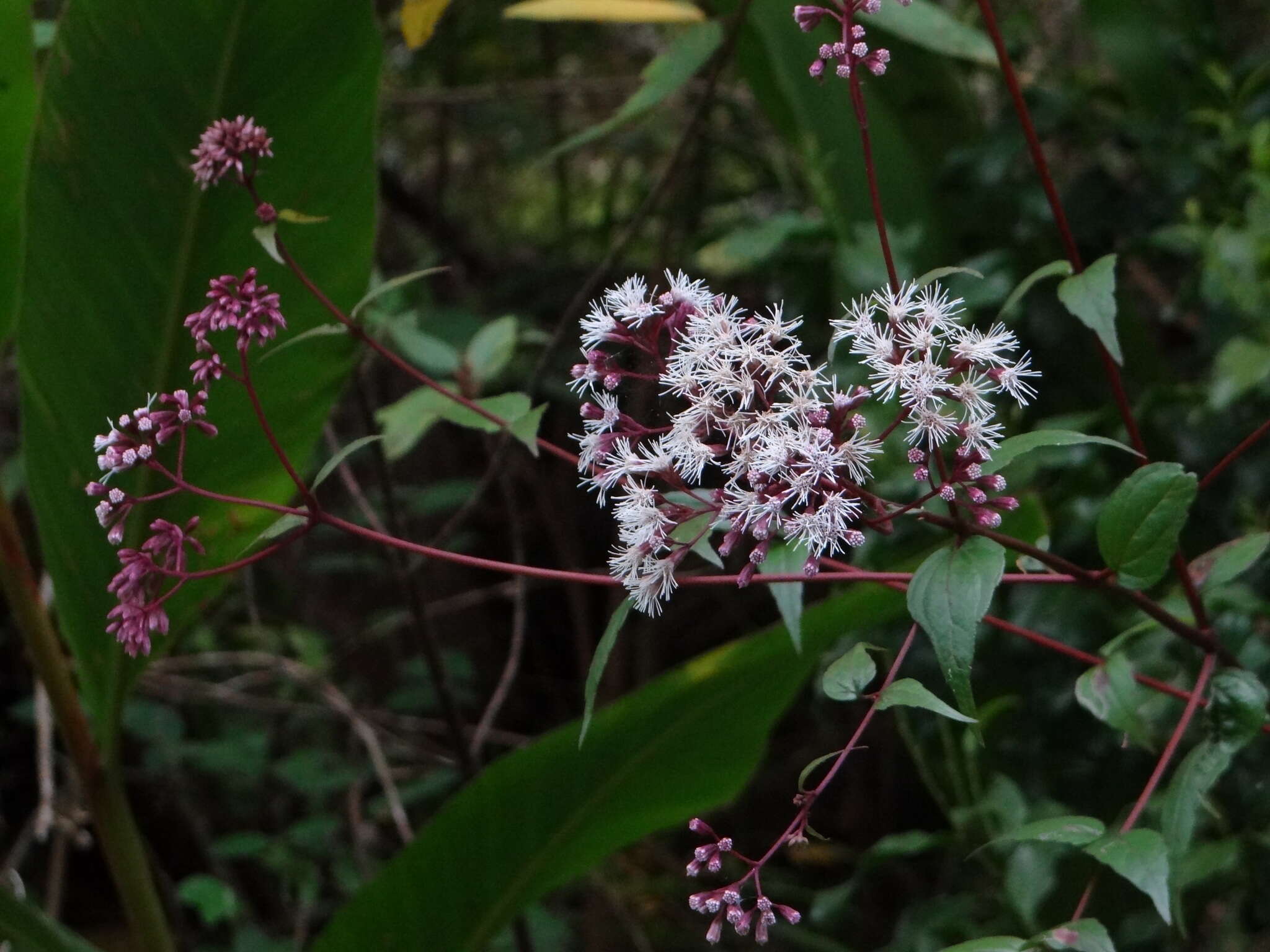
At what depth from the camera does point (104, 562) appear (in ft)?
2.96

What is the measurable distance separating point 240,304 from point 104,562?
1.37 ft

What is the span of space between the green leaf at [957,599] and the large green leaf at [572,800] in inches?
17.1

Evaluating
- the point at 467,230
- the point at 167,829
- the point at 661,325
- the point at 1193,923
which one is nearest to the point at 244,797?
the point at 167,829

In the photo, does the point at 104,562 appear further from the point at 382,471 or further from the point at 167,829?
the point at 167,829

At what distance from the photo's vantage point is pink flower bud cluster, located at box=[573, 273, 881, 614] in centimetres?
46

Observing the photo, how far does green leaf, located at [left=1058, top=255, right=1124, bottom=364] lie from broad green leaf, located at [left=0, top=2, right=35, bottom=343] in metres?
0.77

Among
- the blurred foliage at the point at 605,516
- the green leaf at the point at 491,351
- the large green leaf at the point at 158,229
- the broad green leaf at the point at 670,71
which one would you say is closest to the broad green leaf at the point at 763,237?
A: the blurred foliage at the point at 605,516

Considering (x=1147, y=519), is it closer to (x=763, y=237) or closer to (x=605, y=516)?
(x=763, y=237)

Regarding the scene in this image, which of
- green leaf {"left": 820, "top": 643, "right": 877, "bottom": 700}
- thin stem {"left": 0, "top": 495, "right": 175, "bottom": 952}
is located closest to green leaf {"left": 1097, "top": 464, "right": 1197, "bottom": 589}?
green leaf {"left": 820, "top": 643, "right": 877, "bottom": 700}

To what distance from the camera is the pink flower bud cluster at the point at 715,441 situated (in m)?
0.46

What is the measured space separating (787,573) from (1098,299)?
20 cm

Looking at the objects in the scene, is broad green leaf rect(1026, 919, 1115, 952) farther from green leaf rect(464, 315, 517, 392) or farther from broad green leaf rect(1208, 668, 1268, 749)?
green leaf rect(464, 315, 517, 392)

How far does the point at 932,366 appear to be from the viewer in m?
0.48

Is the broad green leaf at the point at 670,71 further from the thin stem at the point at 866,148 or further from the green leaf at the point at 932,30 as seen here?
the thin stem at the point at 866,148
